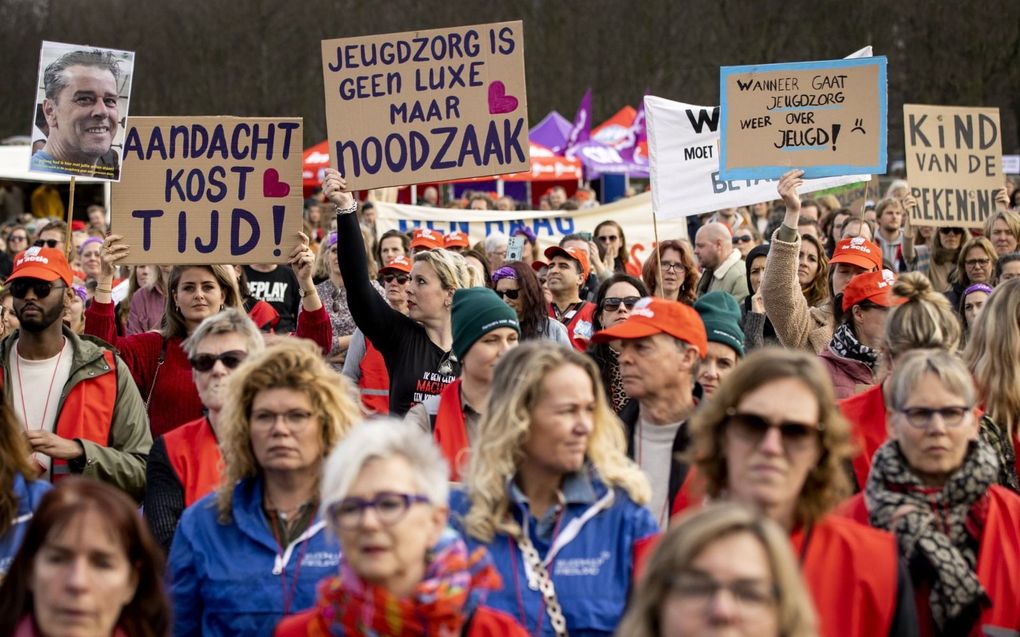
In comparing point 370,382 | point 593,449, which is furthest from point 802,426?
point 370,382

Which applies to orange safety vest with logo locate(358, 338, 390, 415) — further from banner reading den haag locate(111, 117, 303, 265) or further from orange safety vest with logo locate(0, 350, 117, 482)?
orange safety vest with logo locate(0, 350, 117, 482)

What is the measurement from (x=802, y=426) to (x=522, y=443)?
2.61 feet

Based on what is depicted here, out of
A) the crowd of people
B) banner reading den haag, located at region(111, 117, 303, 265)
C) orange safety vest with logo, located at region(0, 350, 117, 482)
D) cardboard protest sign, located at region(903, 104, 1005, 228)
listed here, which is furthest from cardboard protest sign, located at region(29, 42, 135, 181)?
cardboard protest sign, located at region(903, 104, 1005, 228)

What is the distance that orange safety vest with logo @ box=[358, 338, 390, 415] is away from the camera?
714 cm

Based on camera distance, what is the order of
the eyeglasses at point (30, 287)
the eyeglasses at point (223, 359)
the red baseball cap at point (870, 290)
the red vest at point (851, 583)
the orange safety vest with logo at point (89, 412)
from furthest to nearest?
the red baseball cap at point (870, 290)
the eyeglasses at point (30, 287)
the orange safety vest with logo at point (89, 412)
the eyeglasses at point (223, 359)
the red vest at point (851, 583)

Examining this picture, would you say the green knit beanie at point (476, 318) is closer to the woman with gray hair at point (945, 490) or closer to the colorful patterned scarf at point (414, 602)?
the woman with gray hair at point (945, 490)

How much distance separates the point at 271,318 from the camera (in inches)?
283

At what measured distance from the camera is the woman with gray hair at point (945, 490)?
3910mm

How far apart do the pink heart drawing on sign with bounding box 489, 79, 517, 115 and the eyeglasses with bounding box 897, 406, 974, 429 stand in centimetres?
395

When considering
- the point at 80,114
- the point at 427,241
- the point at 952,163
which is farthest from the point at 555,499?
the point at 952,163

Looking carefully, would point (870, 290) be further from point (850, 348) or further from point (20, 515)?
point (20, 515)

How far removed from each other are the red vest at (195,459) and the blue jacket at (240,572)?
2.09 feet

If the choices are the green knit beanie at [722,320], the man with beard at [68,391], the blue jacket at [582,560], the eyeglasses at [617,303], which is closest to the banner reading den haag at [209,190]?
the man with beard at [68,391]

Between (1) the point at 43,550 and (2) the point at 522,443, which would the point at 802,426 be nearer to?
(2) the point at 522,443
